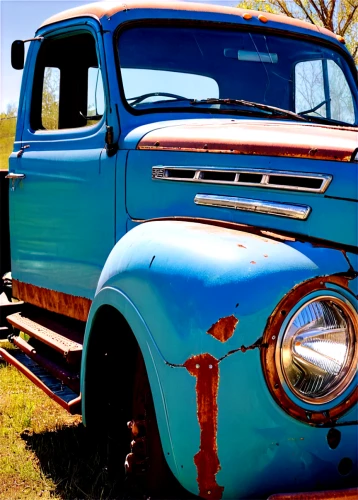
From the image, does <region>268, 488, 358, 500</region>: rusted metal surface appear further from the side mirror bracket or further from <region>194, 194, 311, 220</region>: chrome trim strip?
the side mirror bracket

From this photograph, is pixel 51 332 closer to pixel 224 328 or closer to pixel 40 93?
pixel 40 93

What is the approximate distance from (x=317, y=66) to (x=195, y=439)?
260cm

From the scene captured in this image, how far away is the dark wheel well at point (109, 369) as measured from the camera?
276cm

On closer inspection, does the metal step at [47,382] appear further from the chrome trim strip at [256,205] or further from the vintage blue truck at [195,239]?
the chrome trim strip at [256,205]

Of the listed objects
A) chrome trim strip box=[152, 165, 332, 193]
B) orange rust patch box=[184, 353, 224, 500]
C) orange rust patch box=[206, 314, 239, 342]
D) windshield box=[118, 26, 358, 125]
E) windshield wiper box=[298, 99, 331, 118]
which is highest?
windshield box=[118, 26, 358, 125]

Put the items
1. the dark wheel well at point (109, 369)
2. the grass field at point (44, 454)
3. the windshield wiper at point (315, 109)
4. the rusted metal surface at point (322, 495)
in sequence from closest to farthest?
the rusted metal surface at point (322, 495)
the dark wheel well at point (109, 369)
the grass field at point (44, 454)
the windshield wiper at point (315, 109)

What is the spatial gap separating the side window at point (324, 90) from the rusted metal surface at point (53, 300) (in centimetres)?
155

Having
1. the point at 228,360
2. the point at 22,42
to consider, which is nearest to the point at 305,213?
the point at 228,360

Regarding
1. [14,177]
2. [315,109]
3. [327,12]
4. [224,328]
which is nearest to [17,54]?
[14,177]

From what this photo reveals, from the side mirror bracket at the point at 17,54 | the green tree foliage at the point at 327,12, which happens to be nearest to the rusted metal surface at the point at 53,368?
the side mirror bracket at the point at 17,54

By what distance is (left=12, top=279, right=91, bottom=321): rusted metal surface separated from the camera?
352 centimetres

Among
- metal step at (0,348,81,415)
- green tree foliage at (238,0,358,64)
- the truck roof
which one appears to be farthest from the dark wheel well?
green tree foliage at (238,0,358,64)

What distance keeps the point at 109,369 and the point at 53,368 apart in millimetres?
724

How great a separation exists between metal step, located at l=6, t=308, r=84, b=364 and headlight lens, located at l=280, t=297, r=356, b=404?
4.84ft
